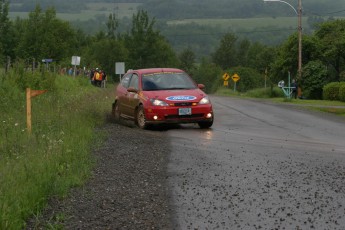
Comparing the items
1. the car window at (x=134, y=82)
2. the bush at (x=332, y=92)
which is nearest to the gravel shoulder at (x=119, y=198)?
the car window at (x=134, y=82)

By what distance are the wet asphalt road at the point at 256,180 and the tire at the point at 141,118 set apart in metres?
1.18

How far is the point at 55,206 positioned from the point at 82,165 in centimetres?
253

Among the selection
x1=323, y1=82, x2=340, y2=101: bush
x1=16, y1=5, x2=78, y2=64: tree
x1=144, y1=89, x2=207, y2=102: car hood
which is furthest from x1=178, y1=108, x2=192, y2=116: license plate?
x1=16, y1=5, x2=78, y2=64: tree


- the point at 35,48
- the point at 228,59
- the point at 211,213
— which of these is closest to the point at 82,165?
the point at 211,213

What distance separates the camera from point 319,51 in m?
61.8

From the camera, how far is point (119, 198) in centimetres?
805

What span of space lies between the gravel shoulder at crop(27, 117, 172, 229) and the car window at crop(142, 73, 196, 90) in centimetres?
585

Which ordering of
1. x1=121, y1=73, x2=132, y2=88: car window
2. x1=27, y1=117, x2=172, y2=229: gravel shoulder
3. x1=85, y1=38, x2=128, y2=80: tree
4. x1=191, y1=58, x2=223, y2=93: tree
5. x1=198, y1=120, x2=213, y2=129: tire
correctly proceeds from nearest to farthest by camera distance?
x1=27, y1=117, x2=172, y2=229: gravel shoulder, x1=198, y1=120, x2=213, y2=129: tire, x1=121, y1=73, x2=132, y2=88: car window, x1=85, y1=38, x2=128, y2=80: tree, x1=191, y1=58, x2=223, y2=93: tree

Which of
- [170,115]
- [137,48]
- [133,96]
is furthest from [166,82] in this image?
[137,48]

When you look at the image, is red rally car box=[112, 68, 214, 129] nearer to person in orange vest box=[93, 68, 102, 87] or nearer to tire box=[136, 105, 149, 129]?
tire box=[136, 105, 149, 129]

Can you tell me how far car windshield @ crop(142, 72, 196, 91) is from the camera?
1821 centimetres

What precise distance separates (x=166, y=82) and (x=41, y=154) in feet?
29.1

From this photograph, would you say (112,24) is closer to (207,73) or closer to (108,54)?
(108,54)

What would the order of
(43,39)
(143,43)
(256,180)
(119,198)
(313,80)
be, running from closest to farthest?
(119,198) < (256,180) < (313,80) < (43,39) < (143,43)
